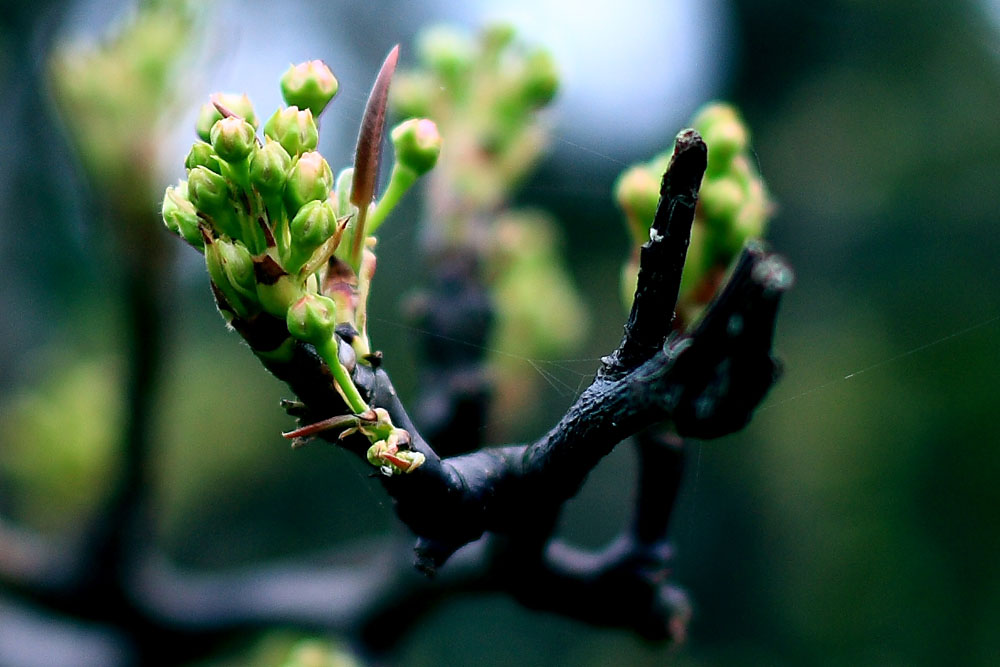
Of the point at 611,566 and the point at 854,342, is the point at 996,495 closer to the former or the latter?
the point at 854,342

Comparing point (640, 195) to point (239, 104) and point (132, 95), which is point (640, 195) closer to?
point (239, 104)

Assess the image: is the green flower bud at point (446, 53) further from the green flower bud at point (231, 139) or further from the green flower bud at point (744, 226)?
the green flower bud at point (231, 139)

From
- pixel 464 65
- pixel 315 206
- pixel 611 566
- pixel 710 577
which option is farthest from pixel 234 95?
pixel 710 577

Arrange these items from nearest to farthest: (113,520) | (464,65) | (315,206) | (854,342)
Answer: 1. (315,206)
2. (464,65)
3. (113,520)
4. (854,342)

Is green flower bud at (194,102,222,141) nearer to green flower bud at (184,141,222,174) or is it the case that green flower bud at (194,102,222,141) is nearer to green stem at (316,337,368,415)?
green flower bud at (184,141,222,174)

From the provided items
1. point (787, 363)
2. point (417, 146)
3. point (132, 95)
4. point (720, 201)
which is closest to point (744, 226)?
point (720, 201)

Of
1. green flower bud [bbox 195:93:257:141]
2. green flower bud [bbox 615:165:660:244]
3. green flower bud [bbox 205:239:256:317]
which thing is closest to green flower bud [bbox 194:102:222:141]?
green flower bud [bbox 195:93:257:141]
